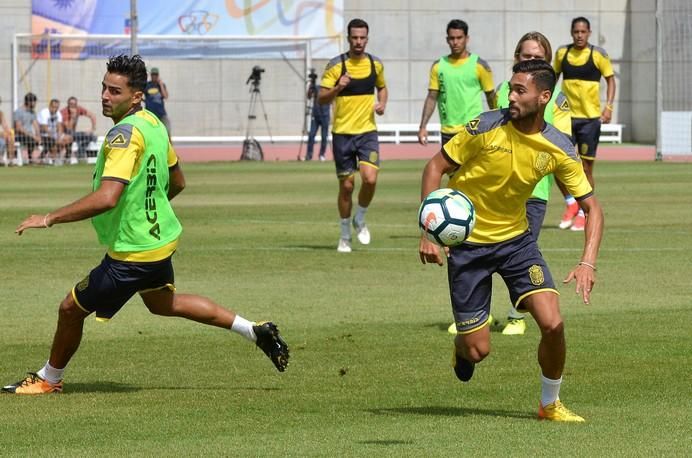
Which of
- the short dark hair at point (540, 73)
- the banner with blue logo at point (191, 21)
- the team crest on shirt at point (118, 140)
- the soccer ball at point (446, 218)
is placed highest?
the banner with blue logo at point (191, 21)

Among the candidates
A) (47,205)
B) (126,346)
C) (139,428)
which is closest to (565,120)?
(126,346)

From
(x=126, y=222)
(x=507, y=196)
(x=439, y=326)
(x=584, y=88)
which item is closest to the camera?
(x=507, y=196)

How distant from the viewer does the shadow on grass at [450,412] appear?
7.81 meters

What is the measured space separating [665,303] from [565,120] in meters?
1.75

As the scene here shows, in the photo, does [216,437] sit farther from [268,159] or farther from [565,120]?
[268,159]

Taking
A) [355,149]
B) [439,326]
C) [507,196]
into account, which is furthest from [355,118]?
[507,196]

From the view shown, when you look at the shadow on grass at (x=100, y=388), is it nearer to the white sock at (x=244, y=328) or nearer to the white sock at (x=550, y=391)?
the white sock at (x=244, y=328)

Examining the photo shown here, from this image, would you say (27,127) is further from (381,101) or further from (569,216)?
(381,101)

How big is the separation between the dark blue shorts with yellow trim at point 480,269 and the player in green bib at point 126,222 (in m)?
1.21

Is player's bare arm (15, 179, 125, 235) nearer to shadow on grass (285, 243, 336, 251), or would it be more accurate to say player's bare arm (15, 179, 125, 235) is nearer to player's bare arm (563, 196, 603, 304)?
player's bare arm (563, 196, 603, 304)

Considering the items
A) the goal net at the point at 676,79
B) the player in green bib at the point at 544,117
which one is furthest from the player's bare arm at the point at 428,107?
the goal net at the point at 676,79

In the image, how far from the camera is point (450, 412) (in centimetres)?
791

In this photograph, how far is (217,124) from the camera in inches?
1831

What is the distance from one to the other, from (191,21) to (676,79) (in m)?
15.3
